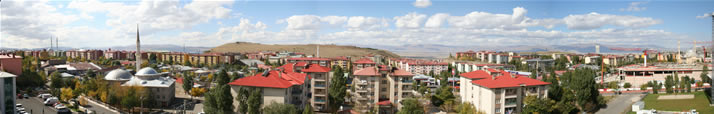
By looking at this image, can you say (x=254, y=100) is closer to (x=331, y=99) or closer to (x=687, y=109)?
(x=331, y=99)

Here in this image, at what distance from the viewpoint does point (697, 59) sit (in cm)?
4322

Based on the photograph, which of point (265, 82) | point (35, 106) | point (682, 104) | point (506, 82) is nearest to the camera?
point (265, 82)

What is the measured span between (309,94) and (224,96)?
4.45 m

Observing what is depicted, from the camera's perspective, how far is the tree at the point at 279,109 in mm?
13930

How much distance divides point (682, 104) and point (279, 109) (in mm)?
20785

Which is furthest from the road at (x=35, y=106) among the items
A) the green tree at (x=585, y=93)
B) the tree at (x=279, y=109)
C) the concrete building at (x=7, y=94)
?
the green tree at (x=585, y=93)

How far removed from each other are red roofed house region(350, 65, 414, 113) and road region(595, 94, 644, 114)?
10386 mm

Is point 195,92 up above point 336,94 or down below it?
below

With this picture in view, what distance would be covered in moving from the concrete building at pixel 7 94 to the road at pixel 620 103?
24.3m

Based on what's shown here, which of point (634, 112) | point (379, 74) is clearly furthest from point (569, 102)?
point (379, 74)

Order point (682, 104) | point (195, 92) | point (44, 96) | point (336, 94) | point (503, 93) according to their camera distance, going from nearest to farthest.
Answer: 1. point (503, 93)
2. point (336, 94)
3. point (44, 96)
4. point (682, 104)
5. point (195, 92)

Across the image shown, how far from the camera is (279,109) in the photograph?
13953mm

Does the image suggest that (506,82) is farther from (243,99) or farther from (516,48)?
(516,48)

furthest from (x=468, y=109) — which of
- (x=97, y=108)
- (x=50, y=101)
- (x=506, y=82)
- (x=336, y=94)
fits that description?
(x=50, y=101)
